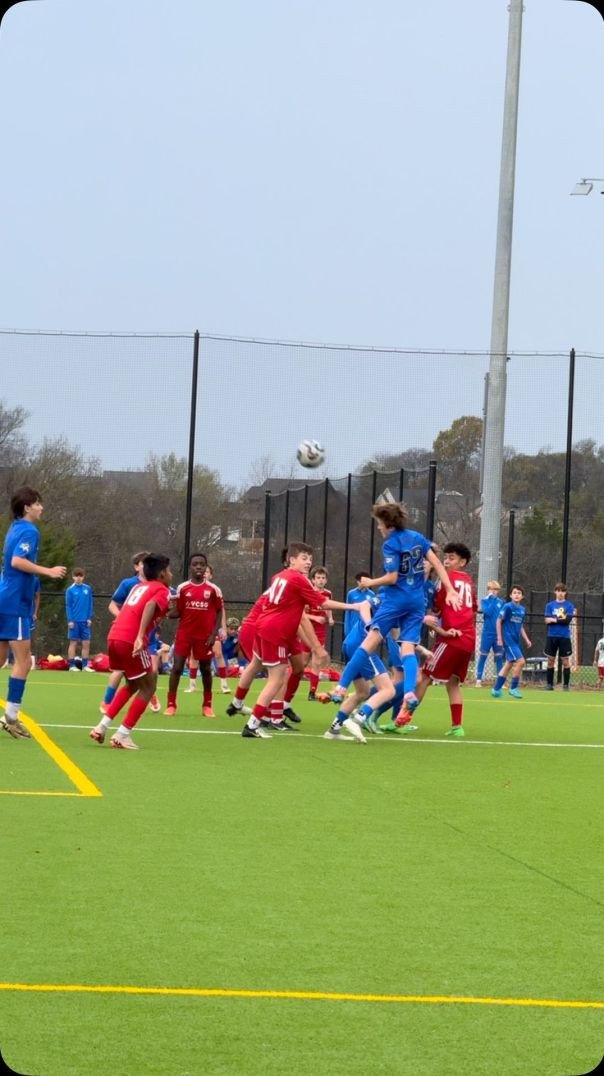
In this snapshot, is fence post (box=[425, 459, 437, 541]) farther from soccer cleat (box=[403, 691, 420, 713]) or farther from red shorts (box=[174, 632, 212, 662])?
soccer cleat (box=[403, 691, 420, 713])

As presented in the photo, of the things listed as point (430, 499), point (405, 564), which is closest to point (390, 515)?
point (405, 564)

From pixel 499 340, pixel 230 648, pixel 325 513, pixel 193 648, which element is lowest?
pixel 230 648

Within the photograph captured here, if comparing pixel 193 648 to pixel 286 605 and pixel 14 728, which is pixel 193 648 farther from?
pixel 14 728

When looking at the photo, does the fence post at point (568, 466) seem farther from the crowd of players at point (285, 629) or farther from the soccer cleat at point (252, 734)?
the soccer cleat at point (252, 734)

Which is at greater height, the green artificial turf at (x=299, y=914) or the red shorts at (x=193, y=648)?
the red shorts at (x=193, y=648)

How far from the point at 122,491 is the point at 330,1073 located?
27.1 m

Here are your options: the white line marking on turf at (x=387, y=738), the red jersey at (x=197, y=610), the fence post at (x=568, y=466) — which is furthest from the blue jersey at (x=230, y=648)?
the white line marking on turf at (x=387, y=738)

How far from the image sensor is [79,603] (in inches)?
1059

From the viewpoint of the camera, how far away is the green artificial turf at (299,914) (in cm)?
410

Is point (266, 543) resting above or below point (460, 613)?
above

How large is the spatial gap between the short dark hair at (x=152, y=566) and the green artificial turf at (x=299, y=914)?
136 cm

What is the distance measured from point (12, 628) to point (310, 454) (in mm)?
15005

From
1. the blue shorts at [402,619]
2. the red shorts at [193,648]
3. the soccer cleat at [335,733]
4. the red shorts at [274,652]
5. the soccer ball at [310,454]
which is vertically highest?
the soccer ball at [310,454]

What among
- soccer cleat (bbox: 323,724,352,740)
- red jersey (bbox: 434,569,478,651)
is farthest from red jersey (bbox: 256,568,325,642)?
red jersey (bbox: 434,569,478,651)
